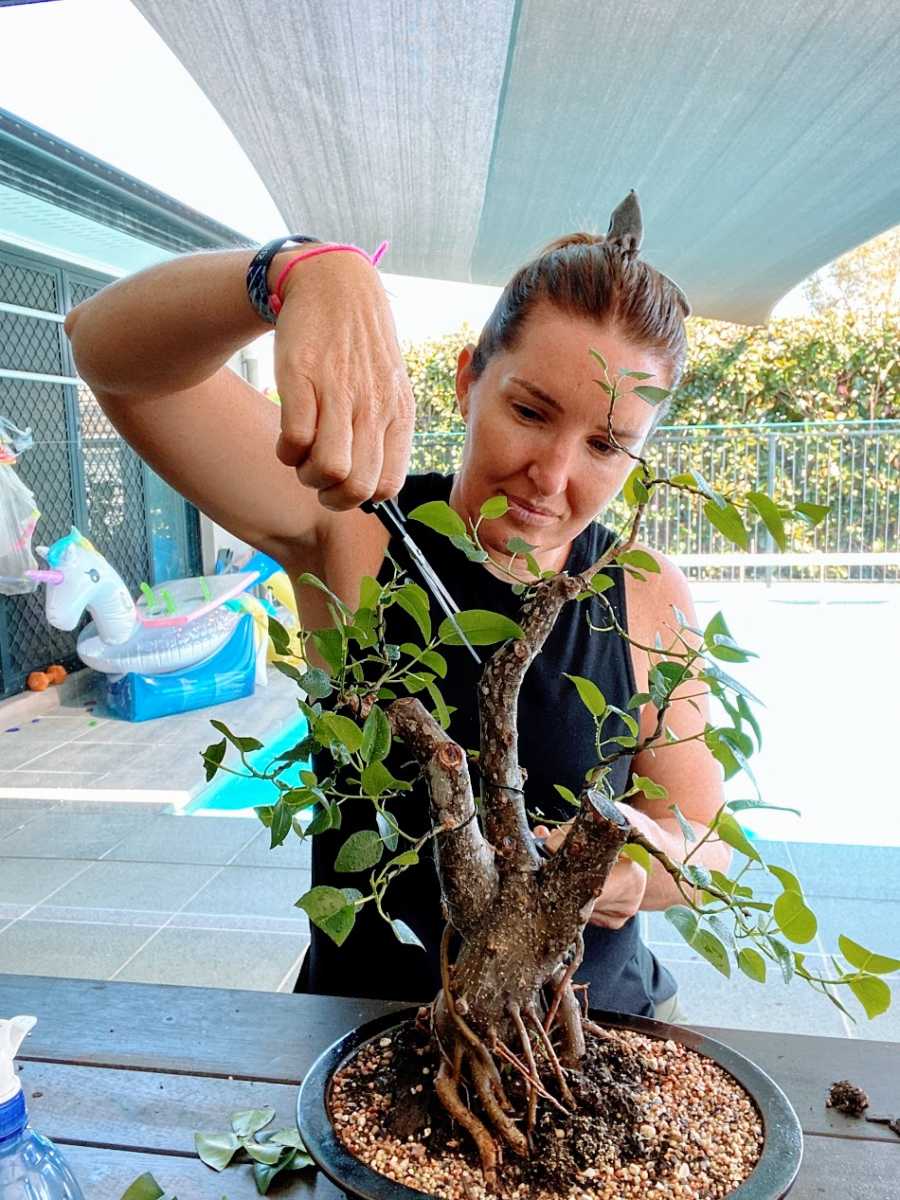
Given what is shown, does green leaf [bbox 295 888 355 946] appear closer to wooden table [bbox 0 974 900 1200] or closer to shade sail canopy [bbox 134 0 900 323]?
wooden table [bbox 0 974 900 1200]

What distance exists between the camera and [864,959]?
0.64m

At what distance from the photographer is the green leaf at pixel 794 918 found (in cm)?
63

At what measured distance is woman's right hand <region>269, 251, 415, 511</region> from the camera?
0.74 meters

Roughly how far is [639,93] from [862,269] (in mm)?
13084

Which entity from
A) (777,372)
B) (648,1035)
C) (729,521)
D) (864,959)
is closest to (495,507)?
(729,521)

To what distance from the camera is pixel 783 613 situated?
30.6 ft

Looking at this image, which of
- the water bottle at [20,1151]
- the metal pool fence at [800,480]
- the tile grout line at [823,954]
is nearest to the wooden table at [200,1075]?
the water bottle at [20,1151]

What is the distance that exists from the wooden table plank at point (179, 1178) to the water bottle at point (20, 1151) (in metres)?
0.09

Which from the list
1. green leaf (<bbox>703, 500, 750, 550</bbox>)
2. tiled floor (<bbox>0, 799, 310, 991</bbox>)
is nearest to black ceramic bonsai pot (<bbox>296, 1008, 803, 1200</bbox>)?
green leaf (<bbox>703, 500, 750, 550</bbox>)

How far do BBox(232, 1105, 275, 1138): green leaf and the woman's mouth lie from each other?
28.9 inches

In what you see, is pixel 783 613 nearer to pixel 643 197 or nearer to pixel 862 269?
pixel 643 197

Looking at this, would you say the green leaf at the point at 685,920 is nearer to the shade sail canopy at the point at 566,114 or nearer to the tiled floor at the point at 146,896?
the tiled floor at the point at 146,896

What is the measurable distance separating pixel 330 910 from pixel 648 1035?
0.35 meters

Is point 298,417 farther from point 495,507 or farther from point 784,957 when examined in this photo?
point 784,957
